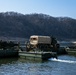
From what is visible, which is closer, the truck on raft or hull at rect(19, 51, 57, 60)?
hull at rect(19, 51, 57, 60)

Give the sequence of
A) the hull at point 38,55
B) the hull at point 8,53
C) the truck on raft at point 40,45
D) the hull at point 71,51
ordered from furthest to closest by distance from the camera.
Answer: the hull at point 71,51 < the truck on raft at point 40,45 < the hull at point 8,53 < the hull at point 38,55

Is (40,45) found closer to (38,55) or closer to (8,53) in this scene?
(8,53)

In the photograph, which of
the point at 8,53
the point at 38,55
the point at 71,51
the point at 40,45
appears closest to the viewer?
the point at 38,55

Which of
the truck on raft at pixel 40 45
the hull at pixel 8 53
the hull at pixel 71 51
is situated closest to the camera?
the hull at pixel 8 53

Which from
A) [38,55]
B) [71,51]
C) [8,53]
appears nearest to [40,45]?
[8,53]

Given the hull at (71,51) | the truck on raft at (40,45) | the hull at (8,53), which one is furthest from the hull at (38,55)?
the hull at (71,51)

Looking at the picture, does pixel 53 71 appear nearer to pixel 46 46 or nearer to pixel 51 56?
pixel 51 56

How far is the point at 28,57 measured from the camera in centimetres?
5606

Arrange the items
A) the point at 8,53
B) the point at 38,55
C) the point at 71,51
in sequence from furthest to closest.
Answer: the point at 71,51
the point at 8,53
the point at 38,55

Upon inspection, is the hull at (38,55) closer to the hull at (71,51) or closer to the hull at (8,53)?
the hull at (8,53)

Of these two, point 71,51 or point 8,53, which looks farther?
point 71,51

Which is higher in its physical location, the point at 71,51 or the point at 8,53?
the point at 71,51

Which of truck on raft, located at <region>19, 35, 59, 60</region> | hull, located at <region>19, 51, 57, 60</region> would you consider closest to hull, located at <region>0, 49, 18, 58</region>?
truck on raft, located at <region>19, 35, 59, 60</region>

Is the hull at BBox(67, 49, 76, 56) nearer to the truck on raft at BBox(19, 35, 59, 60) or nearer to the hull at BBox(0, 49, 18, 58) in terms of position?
the truck on raft at BBox(19, 35, 59, 60)
